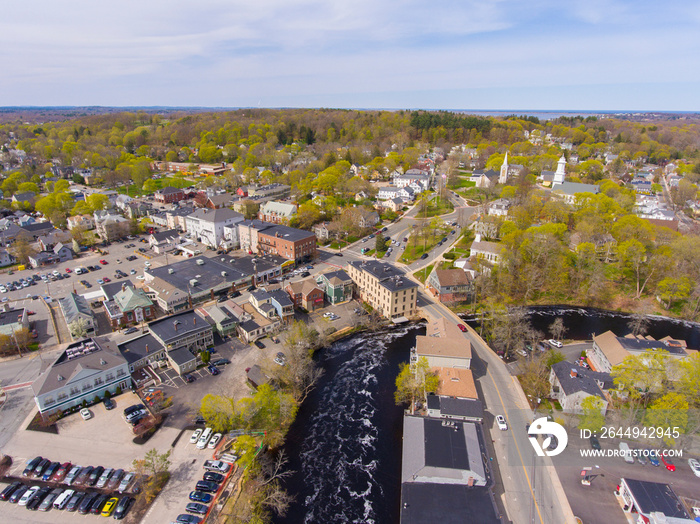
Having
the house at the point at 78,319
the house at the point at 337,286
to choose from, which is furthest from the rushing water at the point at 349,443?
the house at the point at 78,319

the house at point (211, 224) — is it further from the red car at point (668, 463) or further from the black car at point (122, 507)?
the red car at point (668, 463)

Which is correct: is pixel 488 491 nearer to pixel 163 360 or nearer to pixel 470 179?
pixel 163 360

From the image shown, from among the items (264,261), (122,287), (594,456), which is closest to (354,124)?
(264,261)

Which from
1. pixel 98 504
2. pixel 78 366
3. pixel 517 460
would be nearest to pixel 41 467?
pixel 98 504

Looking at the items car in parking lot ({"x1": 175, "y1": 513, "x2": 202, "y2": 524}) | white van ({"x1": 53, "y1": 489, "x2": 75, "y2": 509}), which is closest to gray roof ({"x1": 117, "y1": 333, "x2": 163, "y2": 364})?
white van ({"x1": 53, "y1": 489, "x2": 75, "y2": 509})

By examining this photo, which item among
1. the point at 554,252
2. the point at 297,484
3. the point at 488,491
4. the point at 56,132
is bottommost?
the point at 297,484

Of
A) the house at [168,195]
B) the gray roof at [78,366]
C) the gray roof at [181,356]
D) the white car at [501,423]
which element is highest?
the house at [168,195]

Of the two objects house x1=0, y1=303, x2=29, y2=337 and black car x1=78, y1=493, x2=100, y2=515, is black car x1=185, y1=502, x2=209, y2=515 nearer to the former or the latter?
black car x1=78, y1=493, x2=100, y2=515
